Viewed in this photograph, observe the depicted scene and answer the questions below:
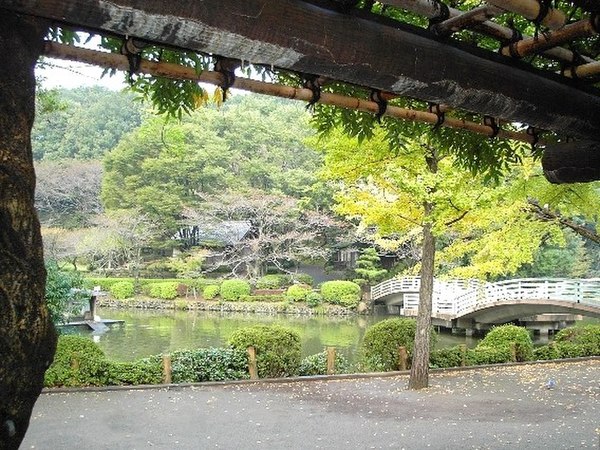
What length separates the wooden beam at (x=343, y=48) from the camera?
1.32 m

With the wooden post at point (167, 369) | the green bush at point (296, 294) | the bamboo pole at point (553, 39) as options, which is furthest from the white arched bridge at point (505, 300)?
the bamboo pole at point (553, 39)

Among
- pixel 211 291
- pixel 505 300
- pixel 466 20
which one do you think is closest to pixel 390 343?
pixel 466 20

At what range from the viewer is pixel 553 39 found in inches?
72.2

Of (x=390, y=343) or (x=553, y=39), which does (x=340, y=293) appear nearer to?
(x=390, y=343)

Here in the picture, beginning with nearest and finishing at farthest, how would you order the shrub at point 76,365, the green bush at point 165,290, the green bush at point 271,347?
the shrub at point 76,365, the green bush at point 271,347, the green bush at point 165,290

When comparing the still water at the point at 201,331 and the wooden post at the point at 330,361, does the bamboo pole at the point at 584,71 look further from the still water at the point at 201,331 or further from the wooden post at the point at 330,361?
the still water at the point at 201,331

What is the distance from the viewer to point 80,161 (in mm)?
31719

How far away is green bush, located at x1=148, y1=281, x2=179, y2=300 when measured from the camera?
28234mm

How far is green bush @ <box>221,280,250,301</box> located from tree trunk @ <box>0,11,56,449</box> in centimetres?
2624

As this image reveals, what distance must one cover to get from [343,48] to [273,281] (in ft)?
89.1

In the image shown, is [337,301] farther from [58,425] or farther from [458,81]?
[458,81]

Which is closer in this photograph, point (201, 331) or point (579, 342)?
point (579, 342)

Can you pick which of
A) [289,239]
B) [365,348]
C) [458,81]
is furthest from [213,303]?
[458,81]

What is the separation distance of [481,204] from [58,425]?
6134mm
